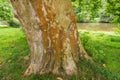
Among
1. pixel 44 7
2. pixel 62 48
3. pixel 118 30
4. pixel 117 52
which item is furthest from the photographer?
pixel 118 30

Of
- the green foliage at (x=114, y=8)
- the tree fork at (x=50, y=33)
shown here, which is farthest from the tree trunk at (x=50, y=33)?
the green foliage at (x=114, y=8)

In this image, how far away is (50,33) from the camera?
4535mm

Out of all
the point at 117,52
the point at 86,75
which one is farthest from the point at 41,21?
the point at 117,52

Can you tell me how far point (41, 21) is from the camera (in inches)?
175

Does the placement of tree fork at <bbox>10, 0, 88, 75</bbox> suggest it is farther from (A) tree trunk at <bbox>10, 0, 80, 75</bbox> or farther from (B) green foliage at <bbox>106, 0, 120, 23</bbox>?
(B) green foliage at <bbox>106, 0, 120, 23</bbox>

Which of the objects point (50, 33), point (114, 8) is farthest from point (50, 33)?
point (114, 8)

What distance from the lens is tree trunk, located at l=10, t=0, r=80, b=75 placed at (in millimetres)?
4414

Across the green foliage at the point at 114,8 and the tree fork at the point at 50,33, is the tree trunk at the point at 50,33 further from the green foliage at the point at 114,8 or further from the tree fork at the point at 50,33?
the green foliage at the point at 114,8

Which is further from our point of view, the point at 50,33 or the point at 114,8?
the point at 114,8

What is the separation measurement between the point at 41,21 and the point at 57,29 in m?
0.36

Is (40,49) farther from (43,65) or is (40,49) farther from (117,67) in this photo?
(117,67)

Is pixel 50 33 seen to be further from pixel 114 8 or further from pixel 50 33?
pixel 114 8

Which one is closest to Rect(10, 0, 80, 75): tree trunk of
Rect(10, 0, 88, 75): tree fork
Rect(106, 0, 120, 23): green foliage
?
Rect(10, 0, 88, 75): tree fork

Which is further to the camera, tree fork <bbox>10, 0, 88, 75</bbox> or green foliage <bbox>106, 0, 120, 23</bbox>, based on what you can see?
green foliage <bbox>106, 0, 120, 23</bbox>
